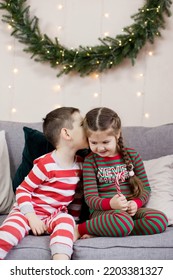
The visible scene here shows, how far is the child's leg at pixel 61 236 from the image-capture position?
1545 mm

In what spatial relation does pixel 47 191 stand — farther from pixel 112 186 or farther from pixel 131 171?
pixel 131 171

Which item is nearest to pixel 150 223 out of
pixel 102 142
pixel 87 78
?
pixel 102 142

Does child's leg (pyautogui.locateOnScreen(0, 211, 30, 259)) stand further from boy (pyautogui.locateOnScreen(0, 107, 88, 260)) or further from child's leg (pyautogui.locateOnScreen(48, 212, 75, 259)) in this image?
child's leg (pyautogui.locateOnScreen(48, 212, 75, 259))

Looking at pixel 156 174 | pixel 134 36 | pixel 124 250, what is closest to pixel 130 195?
pixel 156 174

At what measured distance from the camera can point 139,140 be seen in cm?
229

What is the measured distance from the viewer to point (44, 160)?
1922 millimetres

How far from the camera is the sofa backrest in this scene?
7.39 feet

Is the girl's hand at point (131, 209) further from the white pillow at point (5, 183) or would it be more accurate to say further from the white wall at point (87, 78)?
the white wall at point (87, 78)

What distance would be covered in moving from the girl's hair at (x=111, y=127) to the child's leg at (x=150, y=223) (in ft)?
0.52

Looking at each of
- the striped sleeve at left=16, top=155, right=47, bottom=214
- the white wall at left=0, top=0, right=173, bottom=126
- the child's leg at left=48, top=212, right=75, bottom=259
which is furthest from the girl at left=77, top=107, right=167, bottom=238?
the white wall at left=0, top=0, right=173, bottom=126

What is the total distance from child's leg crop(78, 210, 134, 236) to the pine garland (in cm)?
121

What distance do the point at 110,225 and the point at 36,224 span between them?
0.34 meters

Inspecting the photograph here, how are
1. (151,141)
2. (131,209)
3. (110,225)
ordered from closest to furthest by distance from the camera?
(110,225) → (131,209) → (151,141)

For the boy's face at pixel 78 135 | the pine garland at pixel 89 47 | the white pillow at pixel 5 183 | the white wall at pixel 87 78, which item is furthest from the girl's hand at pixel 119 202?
the pine garland at pixel 89 47
